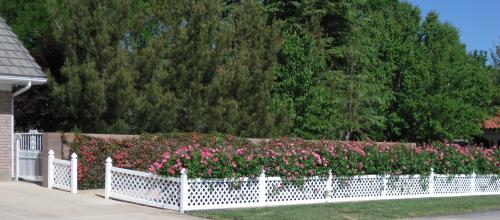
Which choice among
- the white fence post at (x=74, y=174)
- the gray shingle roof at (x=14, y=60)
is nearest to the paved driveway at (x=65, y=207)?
the white fence post at (x=74, y=174)

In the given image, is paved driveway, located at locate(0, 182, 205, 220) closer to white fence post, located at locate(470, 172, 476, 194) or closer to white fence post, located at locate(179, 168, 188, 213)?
white fence post, located at locate(179, 168, 188, 213)

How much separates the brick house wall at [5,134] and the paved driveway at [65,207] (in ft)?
5.35

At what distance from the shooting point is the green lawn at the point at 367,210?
45.9ft

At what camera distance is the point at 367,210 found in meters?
15.6

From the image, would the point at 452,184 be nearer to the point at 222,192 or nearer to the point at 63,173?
the point at 222,192

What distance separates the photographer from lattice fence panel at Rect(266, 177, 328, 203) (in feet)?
51.8

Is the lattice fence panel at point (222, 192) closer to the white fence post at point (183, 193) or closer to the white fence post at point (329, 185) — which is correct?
the white fence post at point (183, 193)

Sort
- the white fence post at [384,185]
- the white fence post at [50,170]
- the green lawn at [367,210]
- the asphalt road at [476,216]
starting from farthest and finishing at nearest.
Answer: the white fence post at [384,185], the white fence post at [50,170], the asphalt road at [476,216], the green lawn at [367,210]

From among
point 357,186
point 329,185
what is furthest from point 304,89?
point 329,185

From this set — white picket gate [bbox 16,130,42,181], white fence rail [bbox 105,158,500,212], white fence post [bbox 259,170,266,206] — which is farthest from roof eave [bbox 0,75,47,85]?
white fence post [bbox 259,170,266,206]

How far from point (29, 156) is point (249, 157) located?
266 inches

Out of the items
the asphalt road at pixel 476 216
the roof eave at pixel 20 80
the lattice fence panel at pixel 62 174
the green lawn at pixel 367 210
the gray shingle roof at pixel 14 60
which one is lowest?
the asphalt road at pixel 476 216

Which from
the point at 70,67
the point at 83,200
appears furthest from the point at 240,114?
the point at 83,200

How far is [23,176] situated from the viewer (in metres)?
18.5
